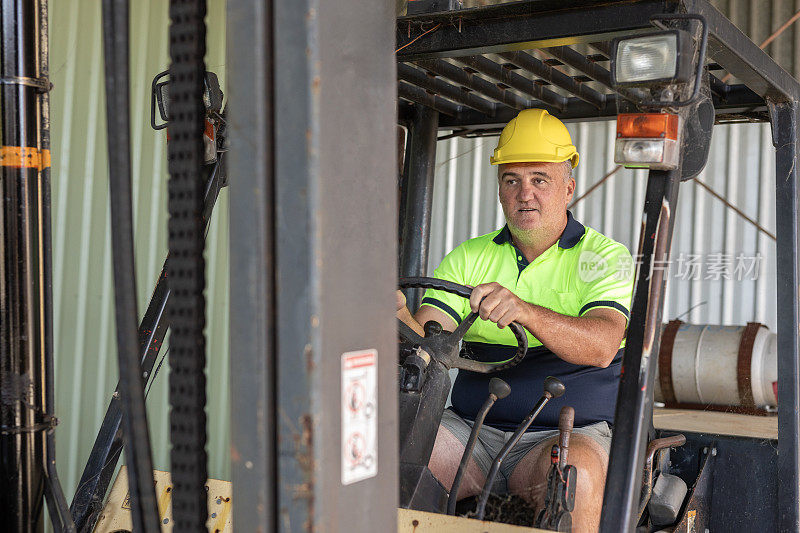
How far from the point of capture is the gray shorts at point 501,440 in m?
2.77

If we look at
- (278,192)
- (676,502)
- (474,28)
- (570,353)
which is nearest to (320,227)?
(278,192)

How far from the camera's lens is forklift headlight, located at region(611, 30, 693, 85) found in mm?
1888

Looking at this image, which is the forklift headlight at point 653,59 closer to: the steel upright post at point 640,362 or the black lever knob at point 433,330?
the steel upright post at point 640,362

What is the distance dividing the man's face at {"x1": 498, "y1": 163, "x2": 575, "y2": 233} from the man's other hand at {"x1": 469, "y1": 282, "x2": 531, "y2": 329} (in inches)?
32.5

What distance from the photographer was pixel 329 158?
1257 mm

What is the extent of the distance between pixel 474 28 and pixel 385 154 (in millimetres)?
1157

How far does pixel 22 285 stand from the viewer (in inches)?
65.1

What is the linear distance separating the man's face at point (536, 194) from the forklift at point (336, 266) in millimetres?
584

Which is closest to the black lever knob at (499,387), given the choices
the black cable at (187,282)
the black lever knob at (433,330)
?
the black lever knob at (433,330)

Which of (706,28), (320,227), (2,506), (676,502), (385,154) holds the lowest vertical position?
(676,502)

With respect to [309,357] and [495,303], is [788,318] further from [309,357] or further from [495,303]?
[309,357]

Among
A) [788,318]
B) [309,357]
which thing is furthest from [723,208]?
[309,357]

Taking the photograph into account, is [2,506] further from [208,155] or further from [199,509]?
[208,155]

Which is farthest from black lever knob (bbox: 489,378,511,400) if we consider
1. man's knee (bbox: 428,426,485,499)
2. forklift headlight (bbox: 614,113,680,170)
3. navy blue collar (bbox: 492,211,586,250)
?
navy blue collar (bbox: 492,211,586,250)
